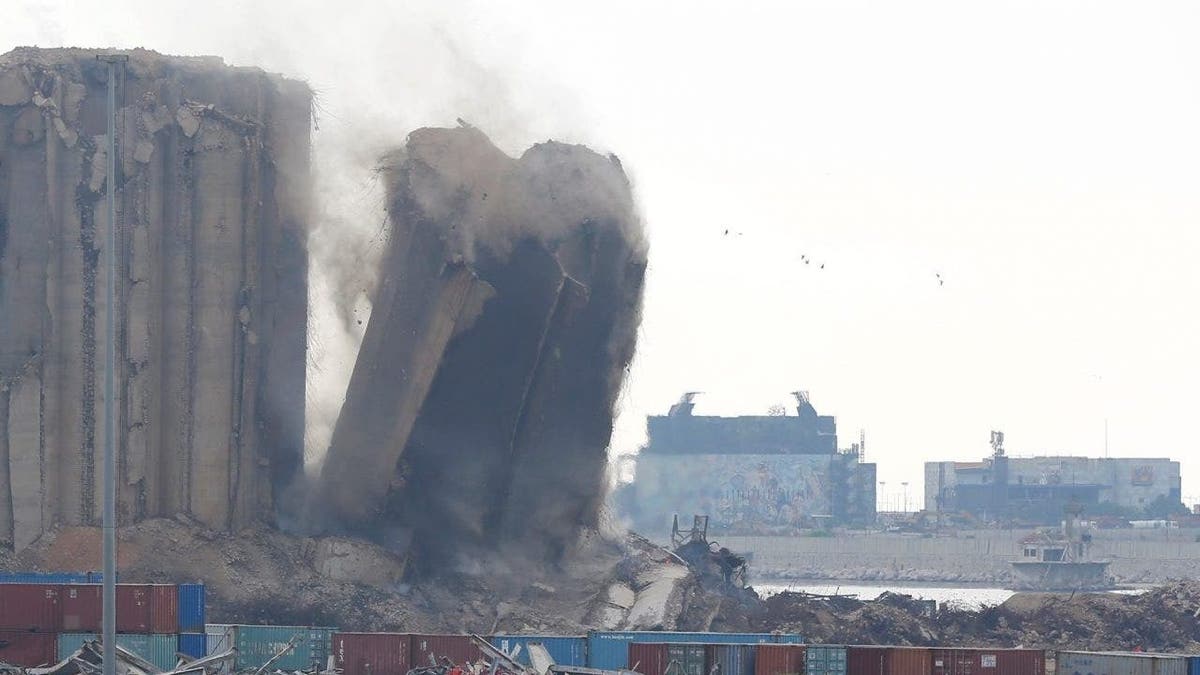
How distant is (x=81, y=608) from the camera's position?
59.5m

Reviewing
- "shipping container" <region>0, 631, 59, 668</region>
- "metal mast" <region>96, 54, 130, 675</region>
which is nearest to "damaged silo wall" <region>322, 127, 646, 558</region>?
"shipping container" <region>0, 631, 59, 668</region>

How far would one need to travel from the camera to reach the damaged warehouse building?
77.1 metres

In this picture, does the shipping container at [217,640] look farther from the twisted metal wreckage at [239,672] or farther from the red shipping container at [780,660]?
the red shipping container at [780,660]

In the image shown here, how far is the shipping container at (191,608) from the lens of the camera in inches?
2357

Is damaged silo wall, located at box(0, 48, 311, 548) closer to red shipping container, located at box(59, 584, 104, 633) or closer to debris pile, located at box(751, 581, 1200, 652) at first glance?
red shipping container, located at box(59, 584, 104, 633)

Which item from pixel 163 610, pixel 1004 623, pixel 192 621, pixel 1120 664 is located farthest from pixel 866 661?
pixel 1004 623

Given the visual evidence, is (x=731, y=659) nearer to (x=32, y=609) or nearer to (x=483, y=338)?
(x=32, y=609)

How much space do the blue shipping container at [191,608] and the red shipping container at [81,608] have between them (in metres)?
2.31

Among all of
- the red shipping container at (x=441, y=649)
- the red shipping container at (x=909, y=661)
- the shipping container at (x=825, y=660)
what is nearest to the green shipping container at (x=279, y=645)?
the red shipping container at (x=441, y=649)

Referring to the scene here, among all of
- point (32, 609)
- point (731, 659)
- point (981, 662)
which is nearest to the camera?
point (981, 662)

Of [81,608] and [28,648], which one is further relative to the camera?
[81,608]

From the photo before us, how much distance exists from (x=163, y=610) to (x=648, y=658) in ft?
47.8

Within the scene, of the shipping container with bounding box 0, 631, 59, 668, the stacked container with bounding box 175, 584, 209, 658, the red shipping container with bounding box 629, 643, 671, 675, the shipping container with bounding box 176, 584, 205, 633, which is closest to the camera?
the red shipping container with bounding box 629, 643, 671, 675

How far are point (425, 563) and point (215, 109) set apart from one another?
1955 centimetres
